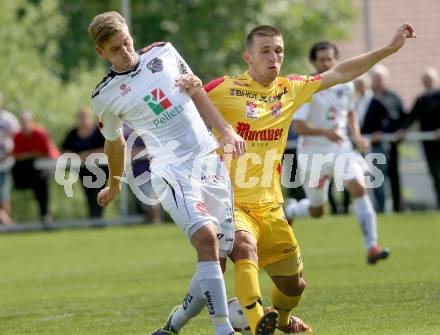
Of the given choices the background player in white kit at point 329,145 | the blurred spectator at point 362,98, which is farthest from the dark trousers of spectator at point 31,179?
the background player in white kit at point 329,145

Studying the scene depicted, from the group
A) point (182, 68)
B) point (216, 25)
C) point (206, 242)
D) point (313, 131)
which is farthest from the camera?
point (216, 25)

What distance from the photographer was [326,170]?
13430mm

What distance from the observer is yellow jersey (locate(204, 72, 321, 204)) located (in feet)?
26.1

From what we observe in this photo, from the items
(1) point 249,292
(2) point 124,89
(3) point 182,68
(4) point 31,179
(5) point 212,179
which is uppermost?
(3) point 182,68

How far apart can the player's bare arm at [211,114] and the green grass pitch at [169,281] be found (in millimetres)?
1614

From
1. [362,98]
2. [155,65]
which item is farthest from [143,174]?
[155,65]

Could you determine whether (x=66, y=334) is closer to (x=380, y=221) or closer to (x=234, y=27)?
(x=380, y=221)

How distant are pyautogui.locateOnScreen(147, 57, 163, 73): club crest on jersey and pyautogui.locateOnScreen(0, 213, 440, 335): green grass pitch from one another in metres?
1.90

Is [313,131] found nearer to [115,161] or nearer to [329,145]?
[329,145]

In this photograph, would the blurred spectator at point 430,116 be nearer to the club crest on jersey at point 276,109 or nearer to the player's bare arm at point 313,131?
the player's bare arm at point 313,131

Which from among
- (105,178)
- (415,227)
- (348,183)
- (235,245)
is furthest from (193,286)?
(105,178)

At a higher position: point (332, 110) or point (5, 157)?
point (332, 110)

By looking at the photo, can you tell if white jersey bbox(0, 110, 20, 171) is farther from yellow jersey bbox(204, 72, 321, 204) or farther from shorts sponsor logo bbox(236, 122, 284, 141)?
shorts sponsor logo bbox(236, 122, 284, 141)

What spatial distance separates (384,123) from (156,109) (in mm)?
13371
